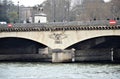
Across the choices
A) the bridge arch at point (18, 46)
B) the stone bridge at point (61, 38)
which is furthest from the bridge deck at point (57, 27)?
the bridge arch at point (18, 46)

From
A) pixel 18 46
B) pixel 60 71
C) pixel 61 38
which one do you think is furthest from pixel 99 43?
pixel 60 71

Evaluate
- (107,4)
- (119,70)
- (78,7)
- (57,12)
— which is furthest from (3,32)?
(78,7)

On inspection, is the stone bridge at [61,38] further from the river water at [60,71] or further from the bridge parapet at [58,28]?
the river water at [60,71]

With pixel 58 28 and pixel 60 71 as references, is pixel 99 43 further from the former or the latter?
pixel 60 71

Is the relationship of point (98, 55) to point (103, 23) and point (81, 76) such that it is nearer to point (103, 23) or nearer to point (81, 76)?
point (103, 23)

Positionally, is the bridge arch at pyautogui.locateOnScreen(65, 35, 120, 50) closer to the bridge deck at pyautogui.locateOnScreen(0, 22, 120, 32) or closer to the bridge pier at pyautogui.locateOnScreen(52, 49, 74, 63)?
the bridge pier at pyautogui.locateOnScreen(52, 49, 74, 63)

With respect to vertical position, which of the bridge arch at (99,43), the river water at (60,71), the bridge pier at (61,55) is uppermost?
the bridge arch at (99,43)

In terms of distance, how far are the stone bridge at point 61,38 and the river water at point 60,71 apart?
5.10 metres

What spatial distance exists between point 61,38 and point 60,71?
16.4 metres

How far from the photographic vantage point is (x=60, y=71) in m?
81.9

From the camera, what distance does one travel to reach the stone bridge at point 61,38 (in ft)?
310

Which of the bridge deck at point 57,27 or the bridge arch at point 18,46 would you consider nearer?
the bridge deck at point 57,27

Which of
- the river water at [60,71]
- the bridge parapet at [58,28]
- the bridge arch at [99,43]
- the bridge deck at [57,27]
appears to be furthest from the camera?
the bridge arch at [99,43]

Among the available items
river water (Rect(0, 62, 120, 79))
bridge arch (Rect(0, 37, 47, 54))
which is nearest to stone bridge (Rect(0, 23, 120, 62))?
bridge arch (Rect(0, 37, 47, 54))
